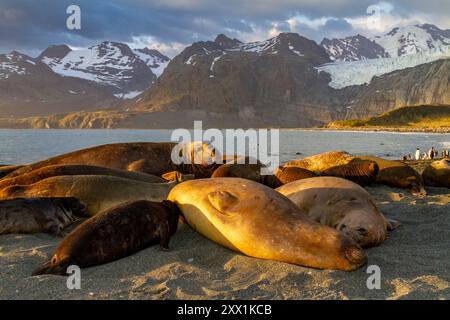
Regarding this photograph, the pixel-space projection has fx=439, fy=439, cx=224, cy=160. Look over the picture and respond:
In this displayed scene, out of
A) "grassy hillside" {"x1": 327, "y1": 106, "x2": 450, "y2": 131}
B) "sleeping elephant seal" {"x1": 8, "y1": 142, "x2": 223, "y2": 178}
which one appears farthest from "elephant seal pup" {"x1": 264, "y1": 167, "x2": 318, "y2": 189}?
"grassy hillside" {"x1": 327, "y1": 106, "x2": 450, "y2": 131}

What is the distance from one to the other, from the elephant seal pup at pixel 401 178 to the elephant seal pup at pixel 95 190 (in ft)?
22.7

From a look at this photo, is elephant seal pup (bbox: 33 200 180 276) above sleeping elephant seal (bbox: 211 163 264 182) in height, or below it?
below

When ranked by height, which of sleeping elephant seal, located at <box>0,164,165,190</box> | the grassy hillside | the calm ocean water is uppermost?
the grassy hillside

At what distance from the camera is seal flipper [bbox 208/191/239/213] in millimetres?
5590

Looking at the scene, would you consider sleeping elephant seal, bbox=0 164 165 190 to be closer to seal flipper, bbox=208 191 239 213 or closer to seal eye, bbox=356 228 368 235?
seal flipper, bbox=208 191 239 213

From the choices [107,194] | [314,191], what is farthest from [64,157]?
[314,191]

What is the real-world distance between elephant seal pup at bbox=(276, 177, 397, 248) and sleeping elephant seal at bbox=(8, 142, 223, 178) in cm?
488

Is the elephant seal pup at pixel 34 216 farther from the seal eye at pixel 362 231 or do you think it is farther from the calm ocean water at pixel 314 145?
the calm ocean water at pixel 314 145

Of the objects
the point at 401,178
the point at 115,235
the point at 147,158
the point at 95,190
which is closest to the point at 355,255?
the point at 115,235

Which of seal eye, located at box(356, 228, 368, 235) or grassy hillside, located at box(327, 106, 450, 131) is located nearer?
seal eye, located at box(356, 228, 368, 235)

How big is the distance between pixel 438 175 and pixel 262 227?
9.42 metres

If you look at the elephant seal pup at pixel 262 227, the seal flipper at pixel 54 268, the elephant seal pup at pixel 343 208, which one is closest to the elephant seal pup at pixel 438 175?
the elephant seal pup at pixel 343 208

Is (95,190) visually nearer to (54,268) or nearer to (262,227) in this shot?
(54,268)
